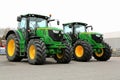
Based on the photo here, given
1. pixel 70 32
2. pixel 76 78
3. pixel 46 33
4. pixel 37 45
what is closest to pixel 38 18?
→ pixel 46 33

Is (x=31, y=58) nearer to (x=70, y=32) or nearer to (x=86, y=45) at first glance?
(x=86, y=45)

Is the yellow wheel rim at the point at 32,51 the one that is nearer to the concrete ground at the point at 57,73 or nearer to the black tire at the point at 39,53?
the black tire at the point at 39,53

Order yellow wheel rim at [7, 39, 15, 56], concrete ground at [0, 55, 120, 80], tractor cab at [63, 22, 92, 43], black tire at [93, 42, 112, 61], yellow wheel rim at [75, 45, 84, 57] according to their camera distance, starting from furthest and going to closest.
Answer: tractor cab at [63, 22, 92, 43] → black tire at [93, 42, 112, 61] → yellow wheel rim at [75, 45, 84, 57] → yellow wheel rim at [7, 39, 15, 56] → concrete ground at [0, 55, 120, 80]

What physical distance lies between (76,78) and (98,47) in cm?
1016

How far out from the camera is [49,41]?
15.9 m

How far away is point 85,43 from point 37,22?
328 centimetres

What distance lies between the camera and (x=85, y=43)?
1877 centimetres

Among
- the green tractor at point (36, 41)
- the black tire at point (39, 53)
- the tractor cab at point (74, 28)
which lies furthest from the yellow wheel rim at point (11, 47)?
the tractor cab at point (74, 28)

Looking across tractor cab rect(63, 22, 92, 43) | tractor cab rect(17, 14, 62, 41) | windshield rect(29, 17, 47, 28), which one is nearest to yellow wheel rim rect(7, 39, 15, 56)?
tractor cab rect(17, 14, 62, 41)

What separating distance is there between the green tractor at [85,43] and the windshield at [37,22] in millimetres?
2849

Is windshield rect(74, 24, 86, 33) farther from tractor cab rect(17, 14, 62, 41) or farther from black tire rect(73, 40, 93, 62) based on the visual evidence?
tractor cab rect(17, 14, 62, 41)

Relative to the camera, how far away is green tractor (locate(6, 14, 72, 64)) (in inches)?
598

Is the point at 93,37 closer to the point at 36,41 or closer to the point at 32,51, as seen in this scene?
the point at 32,51

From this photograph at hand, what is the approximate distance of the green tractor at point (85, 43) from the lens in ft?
61.2
